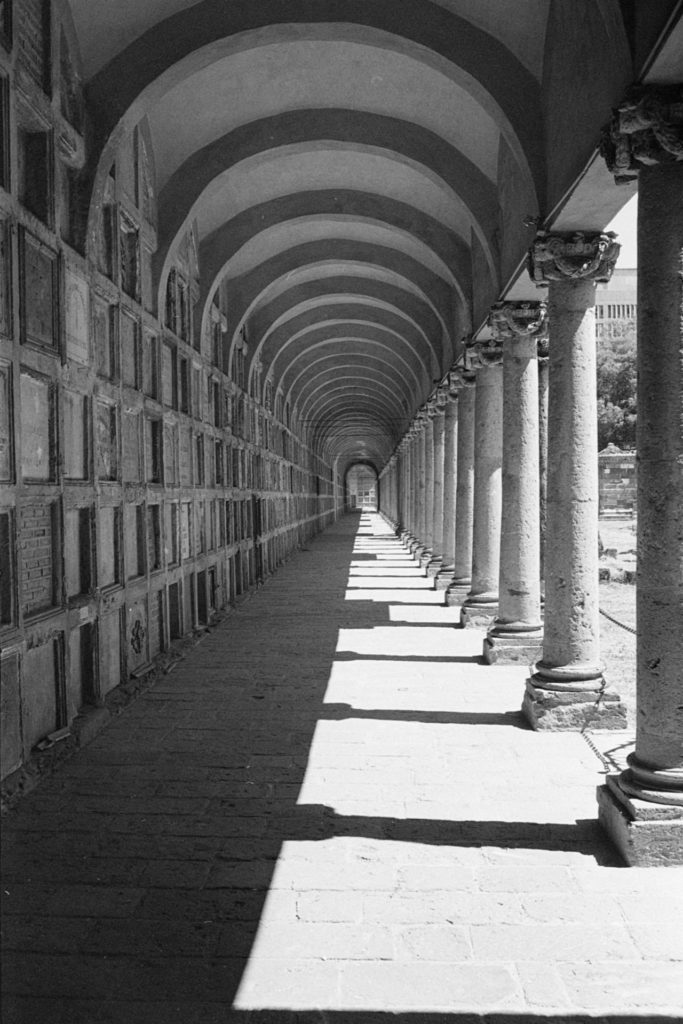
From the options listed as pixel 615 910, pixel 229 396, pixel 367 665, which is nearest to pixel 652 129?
pixel 615 910

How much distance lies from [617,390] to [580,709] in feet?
160

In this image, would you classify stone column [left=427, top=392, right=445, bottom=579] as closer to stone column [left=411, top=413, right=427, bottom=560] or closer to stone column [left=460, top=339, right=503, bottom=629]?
stone column [left=411, top=413, right=427, bottom=560]

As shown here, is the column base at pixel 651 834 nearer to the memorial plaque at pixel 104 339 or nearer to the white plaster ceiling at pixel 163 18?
the memorial plaque at pixel 104 339

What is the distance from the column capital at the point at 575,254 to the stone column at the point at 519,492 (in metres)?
2.22

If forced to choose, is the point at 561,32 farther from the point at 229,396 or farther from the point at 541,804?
the point at 229,396

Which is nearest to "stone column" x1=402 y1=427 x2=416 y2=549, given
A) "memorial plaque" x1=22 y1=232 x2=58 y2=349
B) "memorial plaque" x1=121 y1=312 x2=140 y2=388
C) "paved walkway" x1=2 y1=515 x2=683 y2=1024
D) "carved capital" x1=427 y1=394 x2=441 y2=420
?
"carved capital" x1=427 y1=394 x2=441 y2=420

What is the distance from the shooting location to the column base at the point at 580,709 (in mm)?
6453

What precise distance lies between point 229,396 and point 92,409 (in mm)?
7669

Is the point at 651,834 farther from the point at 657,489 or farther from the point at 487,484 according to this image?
the point at 487,484

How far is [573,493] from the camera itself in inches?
255

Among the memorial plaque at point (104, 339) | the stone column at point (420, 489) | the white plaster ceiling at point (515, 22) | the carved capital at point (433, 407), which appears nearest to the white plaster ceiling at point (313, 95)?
the white plaster ceiling at point (515, 22)

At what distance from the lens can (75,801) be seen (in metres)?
5.18

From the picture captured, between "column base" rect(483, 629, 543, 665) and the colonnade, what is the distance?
0.02m

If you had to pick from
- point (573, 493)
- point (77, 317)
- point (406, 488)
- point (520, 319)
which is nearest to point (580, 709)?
point (573, 493)
